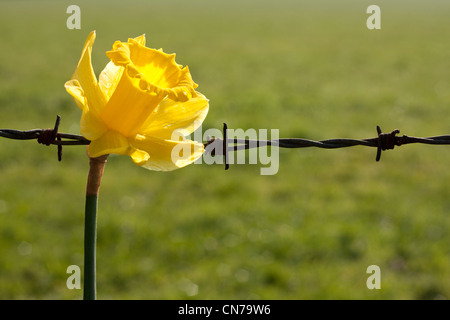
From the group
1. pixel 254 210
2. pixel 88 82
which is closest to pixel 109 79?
pixel 88 82

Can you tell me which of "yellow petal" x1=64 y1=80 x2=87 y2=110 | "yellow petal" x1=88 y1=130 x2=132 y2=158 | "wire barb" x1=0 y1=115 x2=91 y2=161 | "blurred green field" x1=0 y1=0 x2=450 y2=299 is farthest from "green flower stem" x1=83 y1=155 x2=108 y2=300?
"blurred green field" x1=0 y1=0 x2=450 y2=299

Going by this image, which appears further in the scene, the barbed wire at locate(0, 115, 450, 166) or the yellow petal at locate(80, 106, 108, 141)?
the barbed wire at locate(0, 115, 450, 166)

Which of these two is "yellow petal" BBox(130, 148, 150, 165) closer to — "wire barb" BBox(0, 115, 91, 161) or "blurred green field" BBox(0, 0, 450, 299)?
"wire barb" BBox(0, 115, 91, 161)

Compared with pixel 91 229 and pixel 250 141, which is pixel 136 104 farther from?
pixel 250 141

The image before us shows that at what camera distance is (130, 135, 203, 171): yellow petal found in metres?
1.30

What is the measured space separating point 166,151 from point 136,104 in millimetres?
139

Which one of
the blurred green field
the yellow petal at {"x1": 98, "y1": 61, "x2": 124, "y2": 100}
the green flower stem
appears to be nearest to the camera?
the green flower stem

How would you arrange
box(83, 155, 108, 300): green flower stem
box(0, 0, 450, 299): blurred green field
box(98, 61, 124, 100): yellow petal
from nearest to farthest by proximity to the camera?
box(83, 155, 108, 300): green flower stem < box(98, 61, 124, 100): yellow petal < box(0, 0, 450, 299): blurred green field

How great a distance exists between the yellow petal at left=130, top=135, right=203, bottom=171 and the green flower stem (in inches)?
4.3

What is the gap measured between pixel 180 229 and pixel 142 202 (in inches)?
27.4

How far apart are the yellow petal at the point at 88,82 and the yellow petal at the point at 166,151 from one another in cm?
13

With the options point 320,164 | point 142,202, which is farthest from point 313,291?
point 320,164

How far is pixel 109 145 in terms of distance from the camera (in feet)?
4.13

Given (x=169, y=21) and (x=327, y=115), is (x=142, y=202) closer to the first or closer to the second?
(x=327, y=115)
